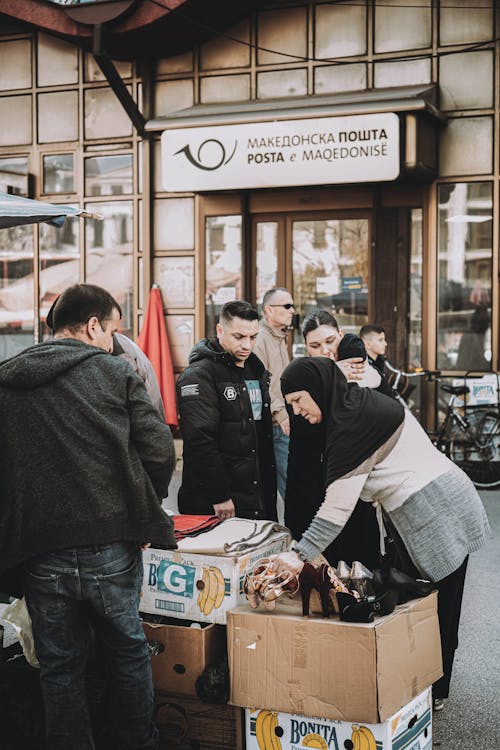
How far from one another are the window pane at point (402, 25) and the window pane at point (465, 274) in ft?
5.63

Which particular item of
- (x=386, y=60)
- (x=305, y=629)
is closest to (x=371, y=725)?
(x=305, y=629)

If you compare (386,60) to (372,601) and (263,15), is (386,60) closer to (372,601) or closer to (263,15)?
(263,15)

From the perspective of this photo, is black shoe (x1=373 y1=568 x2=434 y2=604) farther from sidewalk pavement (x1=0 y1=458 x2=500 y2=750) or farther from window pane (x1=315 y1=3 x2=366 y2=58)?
window pane (x1=315 y1=3 x2=366 y2=58)

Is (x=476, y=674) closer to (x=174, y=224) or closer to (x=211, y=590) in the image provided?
(x=211, y=590)

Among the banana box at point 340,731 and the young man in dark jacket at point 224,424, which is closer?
the banana box at point 340,731

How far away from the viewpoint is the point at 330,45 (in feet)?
36.6

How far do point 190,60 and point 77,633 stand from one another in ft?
31.7

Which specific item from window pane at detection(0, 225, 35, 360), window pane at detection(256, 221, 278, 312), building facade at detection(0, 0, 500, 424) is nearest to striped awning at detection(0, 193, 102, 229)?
building facade at detection(0, 0, 500, 424)


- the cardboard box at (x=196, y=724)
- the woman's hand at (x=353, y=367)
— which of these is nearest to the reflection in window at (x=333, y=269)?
the woman's hand at (x=353, y=367)

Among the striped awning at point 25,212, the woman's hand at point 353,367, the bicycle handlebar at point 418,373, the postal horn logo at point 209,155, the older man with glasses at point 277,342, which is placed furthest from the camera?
the postal horn logo at point 209,155

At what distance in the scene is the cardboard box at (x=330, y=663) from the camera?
334 centimetres

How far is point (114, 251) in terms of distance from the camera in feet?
40.1

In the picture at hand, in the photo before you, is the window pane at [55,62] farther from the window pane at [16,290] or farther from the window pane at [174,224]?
the window pane at [174,224]

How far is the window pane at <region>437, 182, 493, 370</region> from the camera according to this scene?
1070cm
